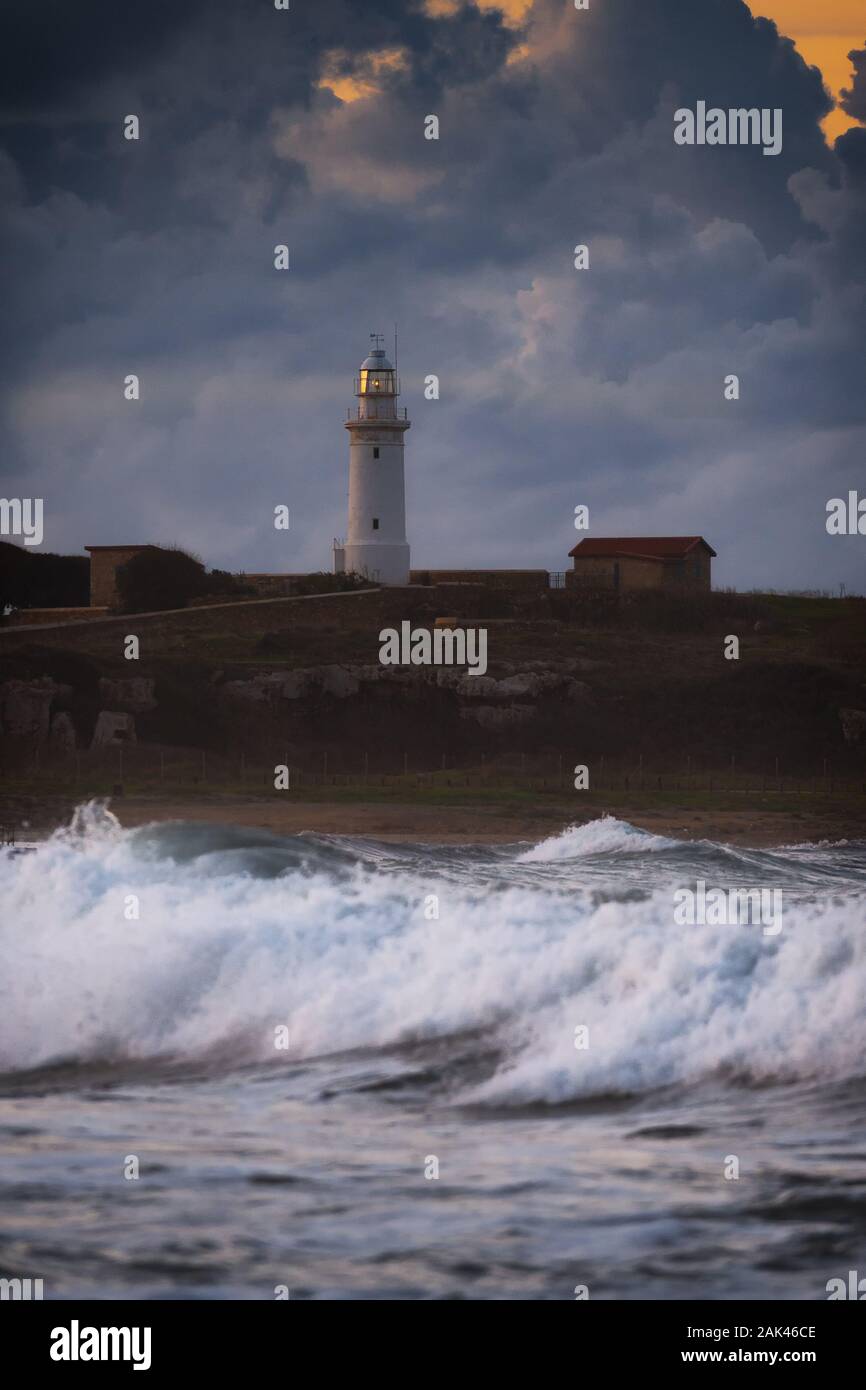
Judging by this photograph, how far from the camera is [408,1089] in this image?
60.3 feet

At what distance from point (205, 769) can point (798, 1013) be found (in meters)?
33.4

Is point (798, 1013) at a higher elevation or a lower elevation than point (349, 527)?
lower

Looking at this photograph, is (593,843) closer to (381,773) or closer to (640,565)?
(381,773)

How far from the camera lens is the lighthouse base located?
63406 millimetres

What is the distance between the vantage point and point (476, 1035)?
1989cm

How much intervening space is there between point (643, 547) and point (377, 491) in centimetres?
909

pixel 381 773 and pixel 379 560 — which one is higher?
pixel 379 560

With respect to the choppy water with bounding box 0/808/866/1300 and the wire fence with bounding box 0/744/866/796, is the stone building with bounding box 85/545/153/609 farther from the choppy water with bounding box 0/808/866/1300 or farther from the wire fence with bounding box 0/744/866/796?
the choppy water with bounding box 0/808/866/1300

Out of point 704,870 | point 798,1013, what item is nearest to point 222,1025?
point 798,1013

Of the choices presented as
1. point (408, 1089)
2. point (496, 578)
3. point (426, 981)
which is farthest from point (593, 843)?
point (496, 578)

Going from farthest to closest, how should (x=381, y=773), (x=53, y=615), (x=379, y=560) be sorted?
(x=379, y=560)
(x=53, y=615)
(x=381, y=773)

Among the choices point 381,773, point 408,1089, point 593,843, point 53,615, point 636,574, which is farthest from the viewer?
point 636,574
